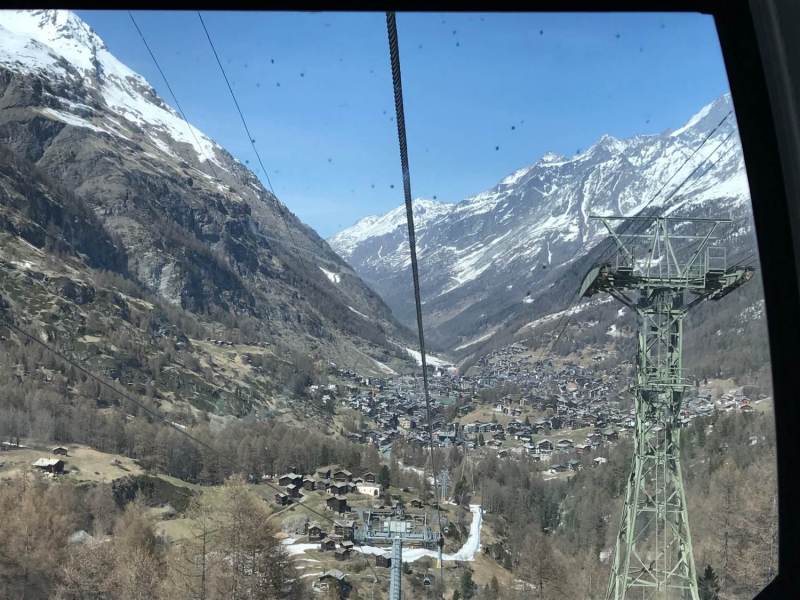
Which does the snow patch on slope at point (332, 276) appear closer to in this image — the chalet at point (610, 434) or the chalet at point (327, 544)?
the chalet at point (610, 434)

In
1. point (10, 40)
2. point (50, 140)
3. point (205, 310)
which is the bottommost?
point (205, 310)

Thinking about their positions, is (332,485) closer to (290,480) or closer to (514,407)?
(290,480)

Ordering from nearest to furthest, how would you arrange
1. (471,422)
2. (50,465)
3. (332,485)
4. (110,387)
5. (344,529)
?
(344,529), (50,465), (332,485), (110,387), (471,422)

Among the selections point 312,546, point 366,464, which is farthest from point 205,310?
point 312,546

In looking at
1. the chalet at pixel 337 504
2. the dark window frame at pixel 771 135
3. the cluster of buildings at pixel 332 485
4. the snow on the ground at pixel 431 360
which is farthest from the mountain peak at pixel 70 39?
the dark window frame at pixel 771 135

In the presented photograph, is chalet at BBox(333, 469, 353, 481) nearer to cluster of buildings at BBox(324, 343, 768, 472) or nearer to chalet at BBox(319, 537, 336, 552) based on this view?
cluster of buildings at BBox(324, 343, 768, 472)

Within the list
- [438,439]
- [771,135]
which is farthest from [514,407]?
[771,135]

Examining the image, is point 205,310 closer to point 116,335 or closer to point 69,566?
point 116,335
